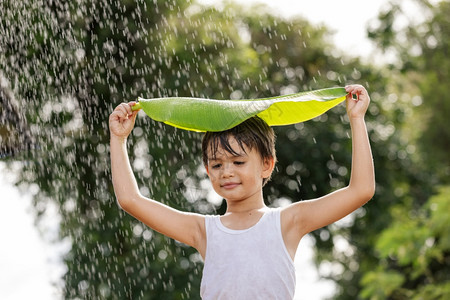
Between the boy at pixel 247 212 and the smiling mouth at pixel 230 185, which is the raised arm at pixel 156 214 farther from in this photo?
the smiling mouth at pixel 230 185

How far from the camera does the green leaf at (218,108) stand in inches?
96.5

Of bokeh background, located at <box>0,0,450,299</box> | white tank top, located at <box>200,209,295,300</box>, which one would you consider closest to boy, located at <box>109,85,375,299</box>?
white tank top, located at <box>200,209,295,300</box>

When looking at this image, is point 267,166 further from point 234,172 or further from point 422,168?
point 422,168

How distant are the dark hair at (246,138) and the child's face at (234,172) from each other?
0.04ft

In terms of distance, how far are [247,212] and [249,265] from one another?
0.25m

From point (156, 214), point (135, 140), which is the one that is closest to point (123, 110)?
point (156, 214)

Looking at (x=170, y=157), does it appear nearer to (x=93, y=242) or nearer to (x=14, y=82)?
(x=93, y=242)

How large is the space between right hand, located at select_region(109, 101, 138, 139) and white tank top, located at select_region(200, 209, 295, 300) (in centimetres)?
49

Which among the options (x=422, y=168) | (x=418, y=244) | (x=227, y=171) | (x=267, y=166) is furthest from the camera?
(x=422, y=168)

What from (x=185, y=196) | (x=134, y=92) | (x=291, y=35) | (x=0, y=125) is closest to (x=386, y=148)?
(x=291, y=35)

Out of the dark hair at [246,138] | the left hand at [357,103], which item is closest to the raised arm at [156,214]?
the dark hair at [246,138]

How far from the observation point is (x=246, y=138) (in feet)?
8.46

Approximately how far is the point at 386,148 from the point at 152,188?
6.49m

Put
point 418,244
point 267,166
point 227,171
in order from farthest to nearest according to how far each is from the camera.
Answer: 1. point 418,244
2. point 267,166
3. point 227,171
